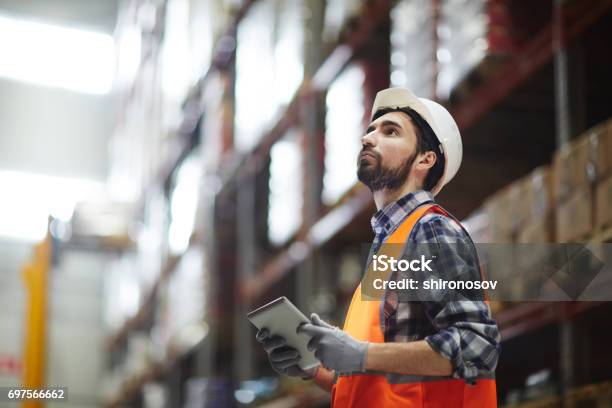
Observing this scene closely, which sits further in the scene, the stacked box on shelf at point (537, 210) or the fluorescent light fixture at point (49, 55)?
the fluorescent light fixture at point (49, 55)

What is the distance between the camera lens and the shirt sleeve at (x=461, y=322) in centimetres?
164

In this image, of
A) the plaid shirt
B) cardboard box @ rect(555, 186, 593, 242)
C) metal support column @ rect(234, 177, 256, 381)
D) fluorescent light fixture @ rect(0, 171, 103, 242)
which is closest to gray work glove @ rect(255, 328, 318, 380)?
the plaid shirt

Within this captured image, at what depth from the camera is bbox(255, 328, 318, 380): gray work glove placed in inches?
66.9

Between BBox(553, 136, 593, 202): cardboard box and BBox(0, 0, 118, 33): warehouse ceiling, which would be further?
BBox(0, 0, 118, 33): warehouse ceiling

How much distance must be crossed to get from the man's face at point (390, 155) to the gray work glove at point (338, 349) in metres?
0.30

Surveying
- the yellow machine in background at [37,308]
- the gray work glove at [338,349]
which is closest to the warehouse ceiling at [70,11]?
the yellow machine in background at [37,308]

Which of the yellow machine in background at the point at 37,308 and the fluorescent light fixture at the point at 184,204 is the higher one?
the fluorescent light fixture at the point at 184,204

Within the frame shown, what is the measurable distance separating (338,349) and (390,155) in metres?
0.36

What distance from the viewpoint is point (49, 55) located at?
977 cm

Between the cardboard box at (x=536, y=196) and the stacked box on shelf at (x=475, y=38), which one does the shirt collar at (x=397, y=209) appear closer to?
the cardboard box at (x=536, y=196)

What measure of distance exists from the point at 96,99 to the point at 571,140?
9301 millimetres

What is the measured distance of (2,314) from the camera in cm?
595

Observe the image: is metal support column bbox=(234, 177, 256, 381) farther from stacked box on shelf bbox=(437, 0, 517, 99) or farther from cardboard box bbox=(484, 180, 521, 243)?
cardboard box bbox=(484, 180, 521, 243)

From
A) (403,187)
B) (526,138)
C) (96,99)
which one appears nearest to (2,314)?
(526,138)
